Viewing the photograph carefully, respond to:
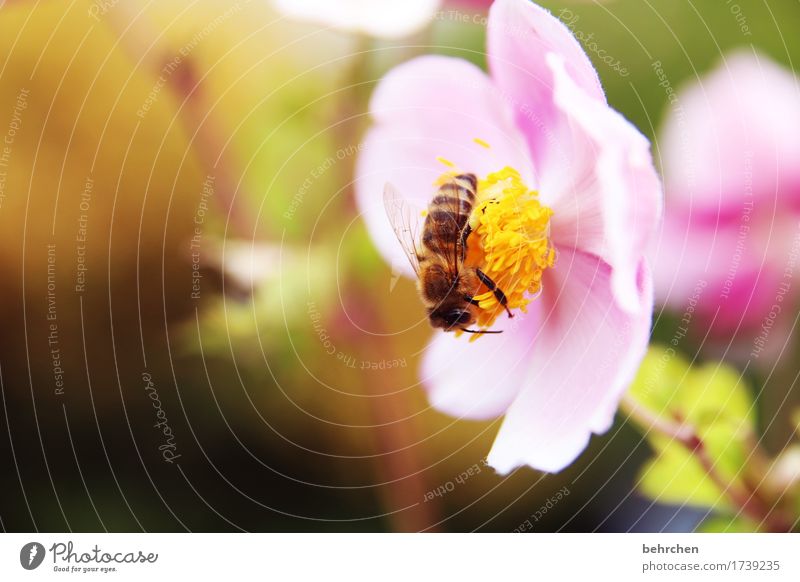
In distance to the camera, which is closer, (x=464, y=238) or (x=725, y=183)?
(x=464, y=238)

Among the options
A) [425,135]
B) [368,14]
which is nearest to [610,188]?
[425,135]

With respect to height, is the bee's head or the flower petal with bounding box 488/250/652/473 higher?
the bee's head

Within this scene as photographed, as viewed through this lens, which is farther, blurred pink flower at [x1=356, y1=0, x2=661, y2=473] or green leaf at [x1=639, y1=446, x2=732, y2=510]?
green leaf at [x1=639, y1=446, x2=732, y2=510]

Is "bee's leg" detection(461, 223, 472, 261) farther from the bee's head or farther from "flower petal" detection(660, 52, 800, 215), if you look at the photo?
"flower petal" detection(660, 52, 800, 215)

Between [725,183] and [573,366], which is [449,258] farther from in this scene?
[725,183]

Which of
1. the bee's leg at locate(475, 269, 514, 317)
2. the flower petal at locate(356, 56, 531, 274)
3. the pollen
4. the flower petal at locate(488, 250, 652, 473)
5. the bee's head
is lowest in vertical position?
the flower petal at locate(488, 250, 652, 473)

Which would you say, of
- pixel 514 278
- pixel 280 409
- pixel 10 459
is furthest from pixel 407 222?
pixel 10 459

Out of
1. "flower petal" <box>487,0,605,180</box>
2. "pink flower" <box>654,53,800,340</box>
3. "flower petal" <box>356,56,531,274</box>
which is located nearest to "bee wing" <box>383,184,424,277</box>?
"flower petal" <box>356,56,531,274</box>
